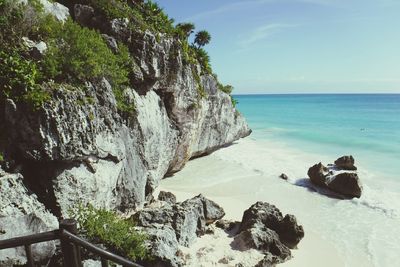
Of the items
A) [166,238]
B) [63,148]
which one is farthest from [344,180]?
[63,148]

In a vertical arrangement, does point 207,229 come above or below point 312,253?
above

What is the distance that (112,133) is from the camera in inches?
446

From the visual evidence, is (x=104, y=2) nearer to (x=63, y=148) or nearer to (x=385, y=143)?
(x=63, y=148)

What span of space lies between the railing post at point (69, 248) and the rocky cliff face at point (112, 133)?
21.1 feet

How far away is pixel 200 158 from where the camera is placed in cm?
2503

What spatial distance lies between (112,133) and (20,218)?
4185mm

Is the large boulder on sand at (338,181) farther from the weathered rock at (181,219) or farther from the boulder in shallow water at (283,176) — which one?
the weathered rock at (181,219)

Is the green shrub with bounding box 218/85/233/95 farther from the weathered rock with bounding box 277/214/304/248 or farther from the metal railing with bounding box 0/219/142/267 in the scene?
the metal railing with bounding box 0/219/142/267

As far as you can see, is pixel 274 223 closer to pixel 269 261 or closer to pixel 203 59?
pixel 269 261

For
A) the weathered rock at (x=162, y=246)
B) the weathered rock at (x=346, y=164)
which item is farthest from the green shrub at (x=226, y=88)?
the weathered rock at (x=162, y=246)

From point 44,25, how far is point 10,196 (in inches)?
218

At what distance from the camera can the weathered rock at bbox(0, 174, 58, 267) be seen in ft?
24.9

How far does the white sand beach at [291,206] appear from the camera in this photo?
1145cm

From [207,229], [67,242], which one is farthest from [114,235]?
[67,242]
